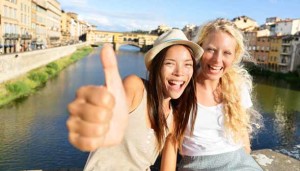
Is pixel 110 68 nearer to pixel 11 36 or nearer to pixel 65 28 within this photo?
pixel 11 36

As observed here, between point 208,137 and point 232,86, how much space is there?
440 mm

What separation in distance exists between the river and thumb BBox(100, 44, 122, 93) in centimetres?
406

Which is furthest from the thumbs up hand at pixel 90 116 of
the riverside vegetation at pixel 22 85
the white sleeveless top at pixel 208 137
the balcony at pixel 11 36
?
the balcony at pixel 11 36

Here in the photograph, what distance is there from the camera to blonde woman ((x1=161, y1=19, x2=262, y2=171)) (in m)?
2.18

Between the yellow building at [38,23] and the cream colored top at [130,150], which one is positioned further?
the yellow building at [38,23]

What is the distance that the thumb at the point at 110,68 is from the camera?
100 cm

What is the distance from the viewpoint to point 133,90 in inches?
69.6

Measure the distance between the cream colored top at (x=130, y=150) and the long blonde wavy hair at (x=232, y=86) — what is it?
0.71 metres

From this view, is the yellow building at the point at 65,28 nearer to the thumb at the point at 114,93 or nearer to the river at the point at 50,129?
the river at the point at 50,129

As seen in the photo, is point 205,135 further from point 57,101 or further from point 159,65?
point 57,101

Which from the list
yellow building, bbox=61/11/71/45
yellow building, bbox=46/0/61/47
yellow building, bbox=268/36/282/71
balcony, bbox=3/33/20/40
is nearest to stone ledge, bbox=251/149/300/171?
balcony, bbox=3/33/20/40

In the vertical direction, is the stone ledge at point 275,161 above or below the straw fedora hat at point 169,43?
below

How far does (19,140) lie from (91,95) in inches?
430

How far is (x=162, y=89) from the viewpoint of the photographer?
6.15 ft
